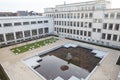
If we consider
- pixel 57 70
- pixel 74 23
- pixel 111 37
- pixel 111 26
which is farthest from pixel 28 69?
pixel 111 26

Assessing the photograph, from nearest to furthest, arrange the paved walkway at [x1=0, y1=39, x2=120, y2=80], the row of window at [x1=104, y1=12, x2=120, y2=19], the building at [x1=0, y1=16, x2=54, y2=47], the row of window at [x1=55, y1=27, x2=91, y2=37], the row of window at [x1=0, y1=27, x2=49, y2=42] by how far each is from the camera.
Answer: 1. the paved walkway at [x1=0, y1=39, x2=120, y2=80]
2. the row of window at [x1=104, y1=12, x2=120, y2=19]
3. the building at [x1=0, y1=16, x2=54, y2=47]
4. the row of window at [x1=0, y1=27, x2=49, y2=42]
5. the row of window at [x1=55, y1=27, x2=91, y2=37]

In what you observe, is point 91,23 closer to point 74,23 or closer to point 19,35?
point 74,23

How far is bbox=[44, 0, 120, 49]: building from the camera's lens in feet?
80.1

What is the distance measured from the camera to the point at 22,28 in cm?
3100

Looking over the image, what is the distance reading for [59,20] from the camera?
3812 centimetres

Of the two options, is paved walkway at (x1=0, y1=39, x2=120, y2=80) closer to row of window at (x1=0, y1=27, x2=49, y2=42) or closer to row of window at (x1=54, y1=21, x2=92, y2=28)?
row of window at (x1=0, y1=27, x2=49, y2=42)

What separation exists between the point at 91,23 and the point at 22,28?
2359cm

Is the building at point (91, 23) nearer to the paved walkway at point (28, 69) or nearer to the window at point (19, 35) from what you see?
the paved walkway at point (28, 69)

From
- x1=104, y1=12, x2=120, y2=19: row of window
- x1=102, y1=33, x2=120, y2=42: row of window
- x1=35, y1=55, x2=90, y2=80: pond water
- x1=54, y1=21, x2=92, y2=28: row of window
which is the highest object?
x1=104, y1=12, x2=120, y2=19: row of window

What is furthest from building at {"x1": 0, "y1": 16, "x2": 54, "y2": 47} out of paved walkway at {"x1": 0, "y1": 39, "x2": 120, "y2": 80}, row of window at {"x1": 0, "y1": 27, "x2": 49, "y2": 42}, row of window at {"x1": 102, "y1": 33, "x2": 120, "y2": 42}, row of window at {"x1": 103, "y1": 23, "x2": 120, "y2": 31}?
row of window at {"x1": 102, "y1": 33, "x2": 120, "y2": 42}

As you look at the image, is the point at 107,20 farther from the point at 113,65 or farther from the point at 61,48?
the point at 61,48

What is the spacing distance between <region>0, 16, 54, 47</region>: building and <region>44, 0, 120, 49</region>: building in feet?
19.2

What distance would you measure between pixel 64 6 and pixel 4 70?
112 feet

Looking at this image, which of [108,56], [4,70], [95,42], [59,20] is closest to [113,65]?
[108,56]
